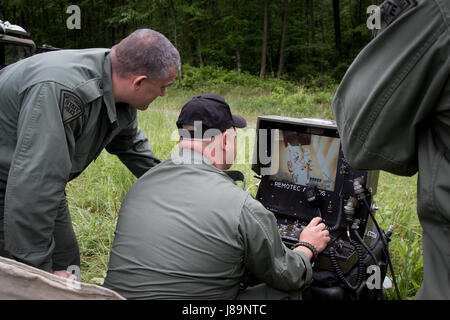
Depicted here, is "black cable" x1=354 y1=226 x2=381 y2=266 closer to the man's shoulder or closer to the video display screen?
the video display screen

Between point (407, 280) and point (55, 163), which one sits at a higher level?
point (55, 163)

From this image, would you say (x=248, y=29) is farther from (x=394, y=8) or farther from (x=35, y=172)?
(x=394, y=8)

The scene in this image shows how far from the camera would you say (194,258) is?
1693 millimetres

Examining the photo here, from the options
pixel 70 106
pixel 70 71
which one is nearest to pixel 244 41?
pixel 70 71

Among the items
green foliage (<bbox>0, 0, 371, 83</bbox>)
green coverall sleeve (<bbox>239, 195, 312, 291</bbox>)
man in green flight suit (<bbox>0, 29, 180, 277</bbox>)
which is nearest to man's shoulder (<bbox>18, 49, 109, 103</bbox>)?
man in green flight suit (<bbox>0, 29, 180, 277</bbox>)

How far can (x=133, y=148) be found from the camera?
272 centimetres

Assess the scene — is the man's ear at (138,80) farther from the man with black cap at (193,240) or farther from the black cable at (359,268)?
the black cable at (359,268)

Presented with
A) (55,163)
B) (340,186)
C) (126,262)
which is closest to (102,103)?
(55,163)

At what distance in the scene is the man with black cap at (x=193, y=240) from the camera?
1.69 meters

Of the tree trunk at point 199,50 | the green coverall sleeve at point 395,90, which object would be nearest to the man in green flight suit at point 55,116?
the green coverall sleeve at point 395,90

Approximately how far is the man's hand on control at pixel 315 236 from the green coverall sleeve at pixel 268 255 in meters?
0.13

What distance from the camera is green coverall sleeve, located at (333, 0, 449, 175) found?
972 millimetres
